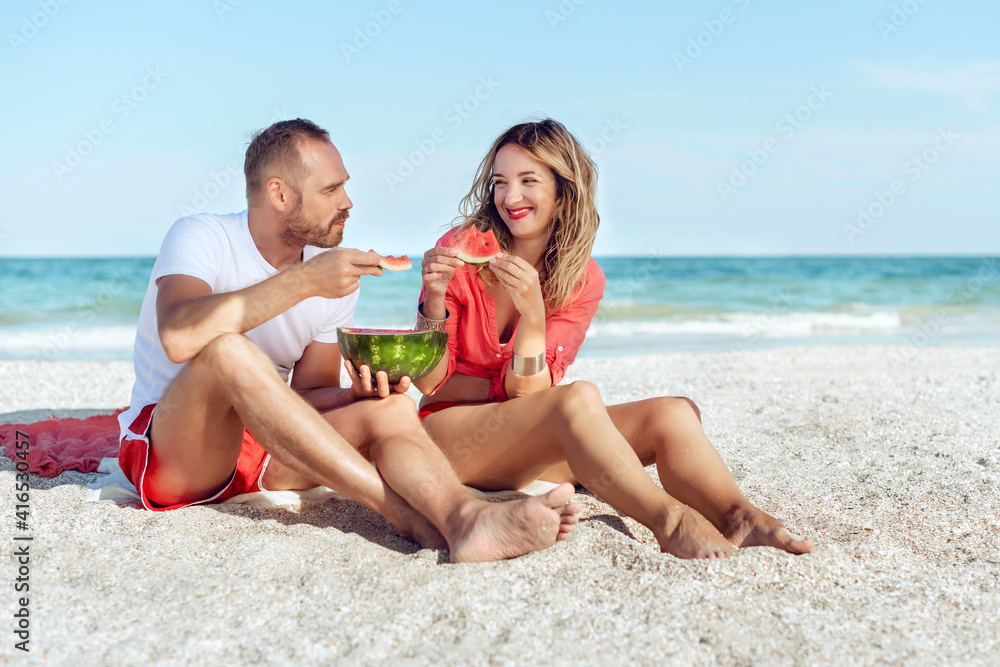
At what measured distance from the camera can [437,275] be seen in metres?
3.42

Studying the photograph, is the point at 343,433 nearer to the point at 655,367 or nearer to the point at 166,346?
the point at 166,346

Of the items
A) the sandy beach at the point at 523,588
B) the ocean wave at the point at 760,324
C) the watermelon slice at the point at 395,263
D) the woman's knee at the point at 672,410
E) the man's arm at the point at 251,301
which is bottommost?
the ocean wave at the point at 760,324

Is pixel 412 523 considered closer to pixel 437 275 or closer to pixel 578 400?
pixel 578 400

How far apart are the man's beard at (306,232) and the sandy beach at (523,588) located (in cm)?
124

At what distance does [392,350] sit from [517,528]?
0.92m

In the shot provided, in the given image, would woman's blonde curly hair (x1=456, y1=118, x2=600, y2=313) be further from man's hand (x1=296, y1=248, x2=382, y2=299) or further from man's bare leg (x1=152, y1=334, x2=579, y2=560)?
man's bare leg (x1=152, y1=334, x2=579, y2=560)

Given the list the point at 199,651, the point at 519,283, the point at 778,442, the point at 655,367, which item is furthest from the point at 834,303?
the point at 199,651

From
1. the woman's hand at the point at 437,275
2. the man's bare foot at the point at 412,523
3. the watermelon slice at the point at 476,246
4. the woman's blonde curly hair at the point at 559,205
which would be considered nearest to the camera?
the man's bare foot at the point at 412,523

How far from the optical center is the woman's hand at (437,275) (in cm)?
335

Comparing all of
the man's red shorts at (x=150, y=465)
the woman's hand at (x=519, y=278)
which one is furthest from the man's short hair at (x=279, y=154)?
the man's red shorts at (x=150, y=465)

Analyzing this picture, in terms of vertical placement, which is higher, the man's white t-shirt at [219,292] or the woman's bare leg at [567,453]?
the man's white t-shirt at [219,292]

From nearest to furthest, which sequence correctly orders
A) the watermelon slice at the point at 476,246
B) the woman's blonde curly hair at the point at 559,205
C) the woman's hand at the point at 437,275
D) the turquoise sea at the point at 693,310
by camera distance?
the woman's hand at the point at 437,275, the watermelon slice at the point at 476,246, the woman's blonde curly hair at the point at 559,205, the turquoise sea at the point at 693,310

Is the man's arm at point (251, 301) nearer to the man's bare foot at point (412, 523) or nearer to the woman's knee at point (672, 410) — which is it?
the man's bare foot at point (412, 523)

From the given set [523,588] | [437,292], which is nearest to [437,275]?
[437,292]
